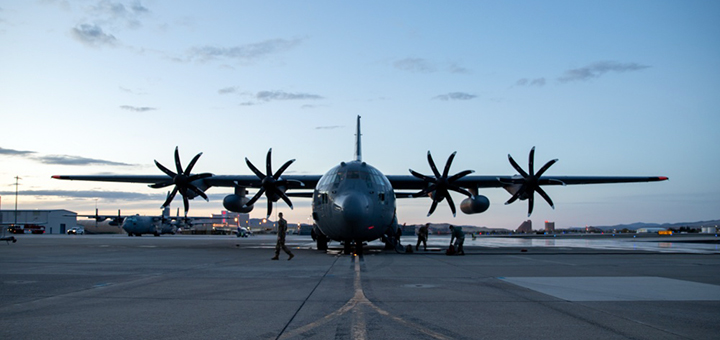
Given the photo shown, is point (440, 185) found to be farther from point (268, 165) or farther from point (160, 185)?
point (160, 185)

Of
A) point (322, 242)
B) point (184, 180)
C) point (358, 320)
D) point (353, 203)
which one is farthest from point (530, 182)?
point (358, 320)

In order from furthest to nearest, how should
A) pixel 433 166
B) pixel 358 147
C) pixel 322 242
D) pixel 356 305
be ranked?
1. pixel 358 147
2. pixel 433 166
3. pixel 322 242
4. pixel 356 305

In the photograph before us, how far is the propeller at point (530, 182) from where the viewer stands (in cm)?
3095

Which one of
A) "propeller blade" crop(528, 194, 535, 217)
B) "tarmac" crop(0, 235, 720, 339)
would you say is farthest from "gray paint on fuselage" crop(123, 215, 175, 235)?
"tarmac" crop(0, 235, 720, 339)

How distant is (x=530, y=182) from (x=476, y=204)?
3304mm

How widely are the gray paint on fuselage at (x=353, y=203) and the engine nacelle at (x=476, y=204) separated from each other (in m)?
8.03

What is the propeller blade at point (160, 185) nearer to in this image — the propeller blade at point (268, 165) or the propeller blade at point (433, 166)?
the propeller blade at point (268, 165)

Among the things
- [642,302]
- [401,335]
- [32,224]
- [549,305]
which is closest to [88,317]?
[401,335]

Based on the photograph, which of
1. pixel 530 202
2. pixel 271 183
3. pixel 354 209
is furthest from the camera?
pixel 530 202

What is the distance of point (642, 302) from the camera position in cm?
867

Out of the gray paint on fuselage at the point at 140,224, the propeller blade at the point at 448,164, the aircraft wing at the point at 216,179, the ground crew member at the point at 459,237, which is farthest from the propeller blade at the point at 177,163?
the gray paint on fuselage at the point at 140,224

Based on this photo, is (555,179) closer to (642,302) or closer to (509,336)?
(642,302)

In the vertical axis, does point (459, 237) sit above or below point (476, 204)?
below

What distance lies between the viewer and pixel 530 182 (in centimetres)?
3088
